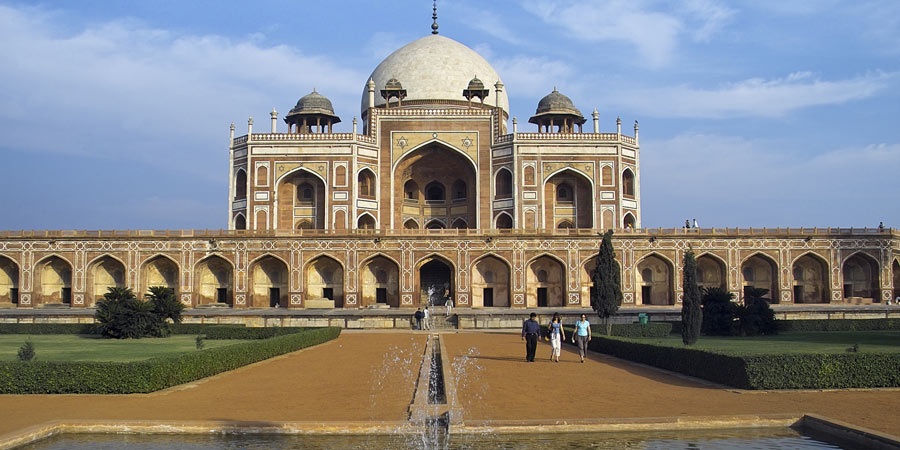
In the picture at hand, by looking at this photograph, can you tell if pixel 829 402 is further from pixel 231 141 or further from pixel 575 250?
pixel 231 141

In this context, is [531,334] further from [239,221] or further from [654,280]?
[239,221]

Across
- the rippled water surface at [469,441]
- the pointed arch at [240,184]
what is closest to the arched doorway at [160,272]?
the pointed arch at [240,184]

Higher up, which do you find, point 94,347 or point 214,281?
point 214,281

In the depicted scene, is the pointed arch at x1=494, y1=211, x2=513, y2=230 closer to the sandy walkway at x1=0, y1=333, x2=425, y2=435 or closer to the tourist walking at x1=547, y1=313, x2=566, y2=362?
the tourist walking at x1=547, y1=313, x2=566, y2=362

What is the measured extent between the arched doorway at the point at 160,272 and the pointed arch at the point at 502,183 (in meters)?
16.1

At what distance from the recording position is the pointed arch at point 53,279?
3522 cm

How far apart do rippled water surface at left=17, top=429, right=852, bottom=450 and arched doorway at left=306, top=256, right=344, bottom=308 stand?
27.1 meters

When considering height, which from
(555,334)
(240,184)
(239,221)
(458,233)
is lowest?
(555,334)

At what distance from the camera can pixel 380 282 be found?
3634 centimetres

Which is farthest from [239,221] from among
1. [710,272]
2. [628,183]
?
[710,272]

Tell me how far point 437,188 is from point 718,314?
73.7 ft

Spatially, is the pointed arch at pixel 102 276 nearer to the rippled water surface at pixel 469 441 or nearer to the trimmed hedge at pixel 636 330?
the trimmed hedge at pixel 636 330

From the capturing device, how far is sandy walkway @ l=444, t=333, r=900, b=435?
9.49m

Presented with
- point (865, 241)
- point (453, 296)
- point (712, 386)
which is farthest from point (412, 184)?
point (712, 386)
